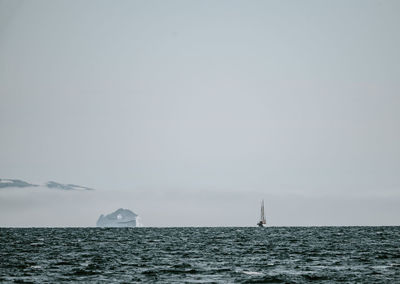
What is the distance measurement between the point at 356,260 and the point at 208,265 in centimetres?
1544

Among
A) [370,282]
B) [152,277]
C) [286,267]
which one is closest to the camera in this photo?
[370,282]

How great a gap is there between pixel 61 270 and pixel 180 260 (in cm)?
1420

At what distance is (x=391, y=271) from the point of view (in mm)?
50625

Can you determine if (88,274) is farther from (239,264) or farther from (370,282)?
(370,282)

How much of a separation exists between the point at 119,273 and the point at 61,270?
5427 mm

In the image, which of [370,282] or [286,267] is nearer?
[370,282]

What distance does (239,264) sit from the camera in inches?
2263

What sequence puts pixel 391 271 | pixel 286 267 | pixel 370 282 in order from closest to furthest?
pixel 370 282 < pixel 391 271 < pixel 286 267

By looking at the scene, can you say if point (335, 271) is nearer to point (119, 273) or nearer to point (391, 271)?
point (391, 271)

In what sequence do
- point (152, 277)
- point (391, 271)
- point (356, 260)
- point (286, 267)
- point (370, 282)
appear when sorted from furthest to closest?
1. point (356, 260)
2. point (286, 267)
3. point (391, 271)
4. point (152, 277)
5. point (370, 282)

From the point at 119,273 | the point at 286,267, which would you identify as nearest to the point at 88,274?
the point at 119,273

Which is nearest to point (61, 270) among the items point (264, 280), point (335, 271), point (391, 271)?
point (264, 280)

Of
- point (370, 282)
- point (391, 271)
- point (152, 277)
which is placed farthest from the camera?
point (391, 271)

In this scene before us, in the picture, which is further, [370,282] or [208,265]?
[208,265]
